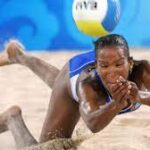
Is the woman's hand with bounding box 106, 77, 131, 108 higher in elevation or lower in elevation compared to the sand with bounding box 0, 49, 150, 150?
higher

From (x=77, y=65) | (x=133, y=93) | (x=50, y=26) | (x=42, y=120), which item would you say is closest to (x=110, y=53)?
(x=133, y=93)

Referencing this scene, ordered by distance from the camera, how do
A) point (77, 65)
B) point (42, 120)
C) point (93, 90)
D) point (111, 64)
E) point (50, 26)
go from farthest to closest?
point (50, 26) < point (42, 120) < point (77, 65) < point (93, 90) < point (111, 64)

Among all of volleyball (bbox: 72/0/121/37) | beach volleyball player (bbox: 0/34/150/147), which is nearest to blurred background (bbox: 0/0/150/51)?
beach volleyball player (bbox: 0/34/150/147)

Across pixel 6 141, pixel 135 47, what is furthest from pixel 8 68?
pixel 6 141

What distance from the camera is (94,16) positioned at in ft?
8.80

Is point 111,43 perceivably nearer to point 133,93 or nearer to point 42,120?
point 133,93

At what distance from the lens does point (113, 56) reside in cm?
212

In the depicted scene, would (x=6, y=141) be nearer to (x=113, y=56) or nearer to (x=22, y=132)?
(x=22, y=132)

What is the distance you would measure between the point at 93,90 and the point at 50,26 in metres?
4.28

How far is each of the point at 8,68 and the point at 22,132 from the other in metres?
2.84

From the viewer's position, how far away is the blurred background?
6348mm

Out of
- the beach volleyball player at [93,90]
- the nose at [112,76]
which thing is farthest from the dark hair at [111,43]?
the nose at [112,76]

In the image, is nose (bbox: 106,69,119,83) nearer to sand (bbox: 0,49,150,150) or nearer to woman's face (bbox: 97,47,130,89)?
woman's face (bbox: 97,47,130,89)

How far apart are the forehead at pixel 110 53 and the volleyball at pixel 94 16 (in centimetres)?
52
